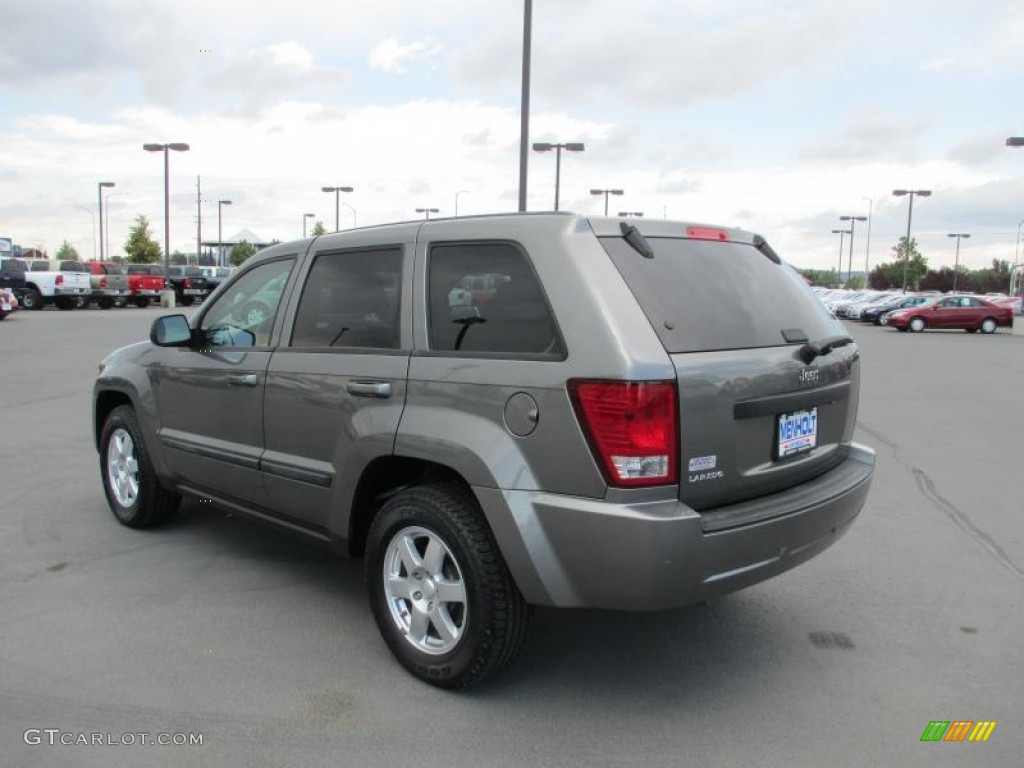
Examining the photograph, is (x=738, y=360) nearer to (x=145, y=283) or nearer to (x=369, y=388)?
(x=369, y=388)

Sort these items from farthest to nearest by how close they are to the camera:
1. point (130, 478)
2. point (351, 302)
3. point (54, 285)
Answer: point (54, 285) → point (130, 478) → point (351, 302)

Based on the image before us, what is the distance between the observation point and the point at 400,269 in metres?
3.65

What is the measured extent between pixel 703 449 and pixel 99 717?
2.38 m

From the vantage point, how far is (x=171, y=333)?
4.59m

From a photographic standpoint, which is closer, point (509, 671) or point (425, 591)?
point (425, 591)

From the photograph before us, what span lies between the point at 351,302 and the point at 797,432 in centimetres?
200

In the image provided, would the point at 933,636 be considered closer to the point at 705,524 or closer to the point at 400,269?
the point at 705,524

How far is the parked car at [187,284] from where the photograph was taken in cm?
3916

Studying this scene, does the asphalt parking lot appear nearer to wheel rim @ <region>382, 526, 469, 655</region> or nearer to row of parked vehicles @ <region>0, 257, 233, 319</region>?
wheel rim @ <region>382, 526, 469, 655</region>

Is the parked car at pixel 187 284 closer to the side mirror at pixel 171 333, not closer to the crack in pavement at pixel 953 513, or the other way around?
the crack in pavement at pixel 953 513

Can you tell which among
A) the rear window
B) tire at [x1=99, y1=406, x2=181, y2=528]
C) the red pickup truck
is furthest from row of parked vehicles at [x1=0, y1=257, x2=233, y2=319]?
the rear window

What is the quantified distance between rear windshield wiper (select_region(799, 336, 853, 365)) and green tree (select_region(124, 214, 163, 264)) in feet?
235
